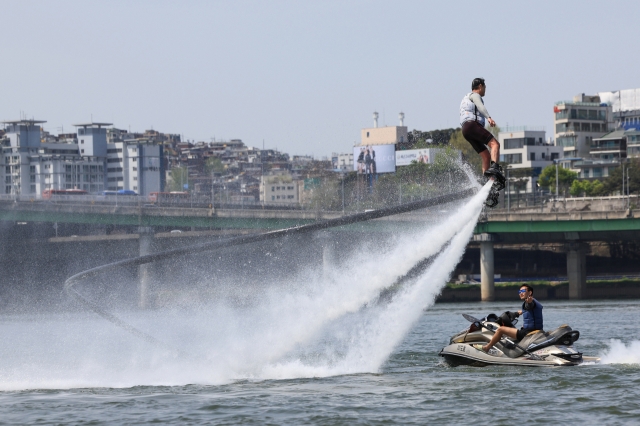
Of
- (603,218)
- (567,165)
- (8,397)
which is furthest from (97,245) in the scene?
(567,165)

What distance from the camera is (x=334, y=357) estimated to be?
Result: 2791 cm

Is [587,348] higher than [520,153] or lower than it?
lower

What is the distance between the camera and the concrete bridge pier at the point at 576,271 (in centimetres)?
9331

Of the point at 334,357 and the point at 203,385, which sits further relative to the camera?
the point at 334,357

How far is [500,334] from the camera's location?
88.2 ft

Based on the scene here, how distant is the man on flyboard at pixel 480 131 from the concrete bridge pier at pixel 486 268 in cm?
6913

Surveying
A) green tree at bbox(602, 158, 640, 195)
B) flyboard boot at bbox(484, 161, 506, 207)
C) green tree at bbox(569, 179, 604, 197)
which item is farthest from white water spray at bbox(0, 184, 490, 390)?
green tree at bbox(569, 179, 604, 197)

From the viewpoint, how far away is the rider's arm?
20.7 metres

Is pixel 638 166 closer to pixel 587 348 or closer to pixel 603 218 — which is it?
pixel 603 218

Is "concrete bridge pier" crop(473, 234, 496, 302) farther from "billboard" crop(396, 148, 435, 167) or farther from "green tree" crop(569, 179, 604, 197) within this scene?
"billboard" crop(396, 148, 435, 167)

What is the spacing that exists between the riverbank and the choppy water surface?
62050 millimetres

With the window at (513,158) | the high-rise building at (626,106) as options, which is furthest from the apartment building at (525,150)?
the high-rise building at (626,106)

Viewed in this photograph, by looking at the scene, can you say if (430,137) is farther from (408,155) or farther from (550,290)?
(550,290)

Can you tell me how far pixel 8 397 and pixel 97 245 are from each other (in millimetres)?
75111
